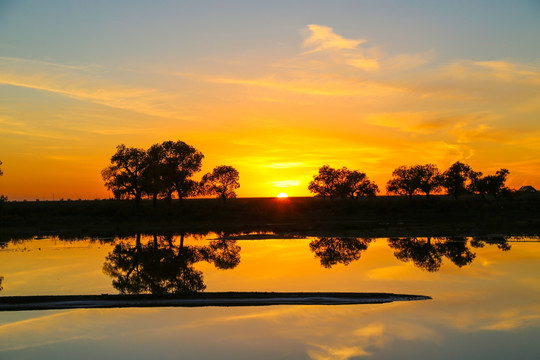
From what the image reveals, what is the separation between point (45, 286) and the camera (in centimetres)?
2795

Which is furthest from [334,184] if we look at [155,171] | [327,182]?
[155,171]

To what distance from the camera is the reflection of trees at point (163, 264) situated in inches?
1105

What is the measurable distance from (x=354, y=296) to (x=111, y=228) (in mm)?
62284

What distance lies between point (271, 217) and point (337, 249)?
4517 centimetres

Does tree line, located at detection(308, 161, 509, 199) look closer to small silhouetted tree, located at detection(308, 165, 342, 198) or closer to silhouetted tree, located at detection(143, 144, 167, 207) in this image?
small silhouetted tree, located at detection(308, 165, 342, 198)

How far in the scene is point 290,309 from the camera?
21.5 m

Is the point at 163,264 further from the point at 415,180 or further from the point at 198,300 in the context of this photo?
the point at 415,180

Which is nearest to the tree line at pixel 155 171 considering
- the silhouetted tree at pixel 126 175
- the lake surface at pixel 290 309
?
the silhouetted tree at pixel 126 175

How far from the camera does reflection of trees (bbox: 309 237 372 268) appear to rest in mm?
37256

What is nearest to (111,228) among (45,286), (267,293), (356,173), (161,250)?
(161,250)

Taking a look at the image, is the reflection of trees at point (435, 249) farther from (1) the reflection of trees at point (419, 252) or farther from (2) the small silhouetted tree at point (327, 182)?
(2) the small silhouetted tree at point (327, 182)

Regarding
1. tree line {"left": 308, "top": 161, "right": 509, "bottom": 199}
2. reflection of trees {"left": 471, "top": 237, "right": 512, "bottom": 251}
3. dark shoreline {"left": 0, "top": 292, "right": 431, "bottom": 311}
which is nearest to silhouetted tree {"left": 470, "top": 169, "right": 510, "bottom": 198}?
tree line {"left": 308, "top": 161, "right": 509, "bottom": 199}

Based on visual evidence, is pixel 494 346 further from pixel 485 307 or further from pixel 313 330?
pixel 313 330

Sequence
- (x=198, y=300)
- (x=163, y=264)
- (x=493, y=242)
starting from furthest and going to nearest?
1. (x=493, y=242)
2. (x=163, y=264)
3. (x=198, y=300)
